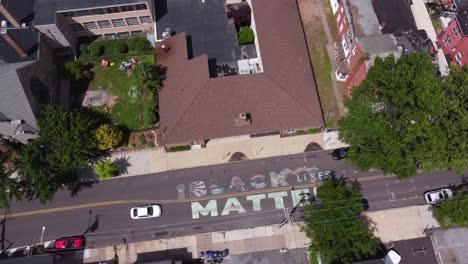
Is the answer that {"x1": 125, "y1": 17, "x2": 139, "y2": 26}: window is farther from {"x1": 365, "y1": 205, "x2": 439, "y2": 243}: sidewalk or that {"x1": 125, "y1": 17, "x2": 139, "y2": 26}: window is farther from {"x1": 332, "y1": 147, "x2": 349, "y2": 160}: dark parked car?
{"x1": 365, "y1": 205, "x2": 439, "y2": 243}: sidewalk

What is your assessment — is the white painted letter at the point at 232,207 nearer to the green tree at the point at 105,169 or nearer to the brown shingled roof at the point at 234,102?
the brown shingled roof at the point at 234,102

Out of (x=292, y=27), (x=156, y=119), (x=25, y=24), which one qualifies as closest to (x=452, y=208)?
(x=292, y=27)

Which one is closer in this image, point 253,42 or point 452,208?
point 452,208

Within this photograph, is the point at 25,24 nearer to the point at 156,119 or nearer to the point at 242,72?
the point at 156,119

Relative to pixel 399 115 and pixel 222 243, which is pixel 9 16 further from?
pixel 399 115

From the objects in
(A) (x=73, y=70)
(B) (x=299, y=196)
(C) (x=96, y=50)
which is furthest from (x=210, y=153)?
(C) (x=96, y=50)

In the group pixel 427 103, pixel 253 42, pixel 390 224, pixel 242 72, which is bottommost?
pixel 390 224

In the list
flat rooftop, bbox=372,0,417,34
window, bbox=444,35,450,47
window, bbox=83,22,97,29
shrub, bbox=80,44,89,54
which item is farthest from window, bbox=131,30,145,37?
window, bbox=444,35,450,47
